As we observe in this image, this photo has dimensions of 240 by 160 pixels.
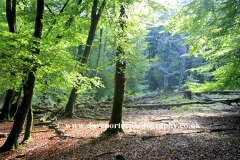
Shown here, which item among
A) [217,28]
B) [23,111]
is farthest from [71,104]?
[217,28]

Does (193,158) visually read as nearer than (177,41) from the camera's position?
Yes

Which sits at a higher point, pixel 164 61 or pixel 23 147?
pixel 164 61

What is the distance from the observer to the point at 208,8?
257 inches

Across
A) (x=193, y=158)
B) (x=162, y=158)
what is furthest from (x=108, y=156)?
(x=193, y=158)

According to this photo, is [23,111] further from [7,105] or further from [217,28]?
[217,28]

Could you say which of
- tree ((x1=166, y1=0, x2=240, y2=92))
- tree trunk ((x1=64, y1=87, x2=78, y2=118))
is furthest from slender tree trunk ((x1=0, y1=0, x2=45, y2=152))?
tree ((x1=166, y1=0, x2=240, y2=92))

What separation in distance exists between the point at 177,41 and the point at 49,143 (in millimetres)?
27344

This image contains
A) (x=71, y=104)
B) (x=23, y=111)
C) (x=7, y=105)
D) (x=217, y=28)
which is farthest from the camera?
(x=71, y=104)

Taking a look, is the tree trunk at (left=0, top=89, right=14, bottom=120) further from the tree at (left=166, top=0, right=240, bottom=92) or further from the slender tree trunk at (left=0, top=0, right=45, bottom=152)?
the tree at (left=166, top=0, right=240, bottom=92)

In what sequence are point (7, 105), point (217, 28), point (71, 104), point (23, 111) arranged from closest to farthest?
point (23, 111) < point (217, 28) < point (7, 105) < point (71, 104)

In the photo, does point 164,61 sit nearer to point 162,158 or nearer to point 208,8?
point 208,8

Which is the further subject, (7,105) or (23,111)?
(7,105)

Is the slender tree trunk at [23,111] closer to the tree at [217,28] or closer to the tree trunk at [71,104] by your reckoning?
the tree trunk at [71,104]

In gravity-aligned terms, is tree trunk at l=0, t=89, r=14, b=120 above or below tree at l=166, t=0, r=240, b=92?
below
